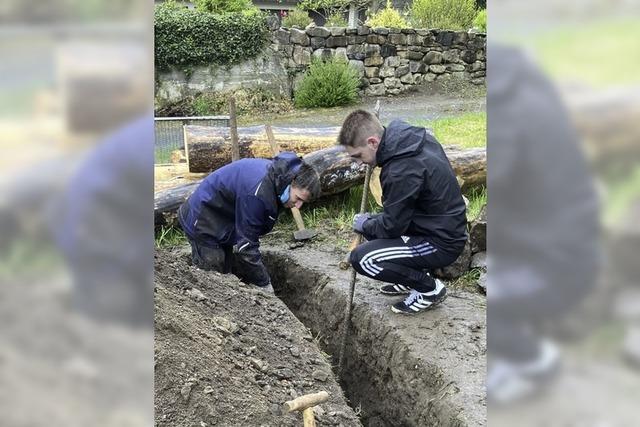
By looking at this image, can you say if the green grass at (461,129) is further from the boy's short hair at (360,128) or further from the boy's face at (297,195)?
the boy's short hair at (360,128)

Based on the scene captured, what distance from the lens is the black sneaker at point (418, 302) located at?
4.45 meters

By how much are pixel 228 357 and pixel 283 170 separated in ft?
4.80

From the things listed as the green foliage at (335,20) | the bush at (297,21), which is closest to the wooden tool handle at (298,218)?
the bush at (297,21)

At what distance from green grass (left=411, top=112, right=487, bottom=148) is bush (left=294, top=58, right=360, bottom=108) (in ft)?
7.38

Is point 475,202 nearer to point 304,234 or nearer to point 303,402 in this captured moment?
point 304,234

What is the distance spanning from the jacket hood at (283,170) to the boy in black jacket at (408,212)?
1.85 ft

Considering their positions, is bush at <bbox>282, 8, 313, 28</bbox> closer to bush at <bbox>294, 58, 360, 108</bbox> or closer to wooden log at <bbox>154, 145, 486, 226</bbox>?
bush at <bbox>294, 58, 360, 108</bbox>

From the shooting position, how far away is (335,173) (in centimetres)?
634

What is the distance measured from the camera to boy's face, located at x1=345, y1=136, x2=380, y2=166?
3863mm

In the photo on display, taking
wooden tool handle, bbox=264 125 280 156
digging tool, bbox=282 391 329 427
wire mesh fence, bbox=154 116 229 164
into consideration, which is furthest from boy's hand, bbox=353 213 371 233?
wire mesh fence, bbox=154 116 229 164

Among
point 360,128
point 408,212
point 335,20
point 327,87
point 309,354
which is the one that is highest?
point 335,20

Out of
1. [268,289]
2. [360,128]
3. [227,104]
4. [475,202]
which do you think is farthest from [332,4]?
[360,128]
